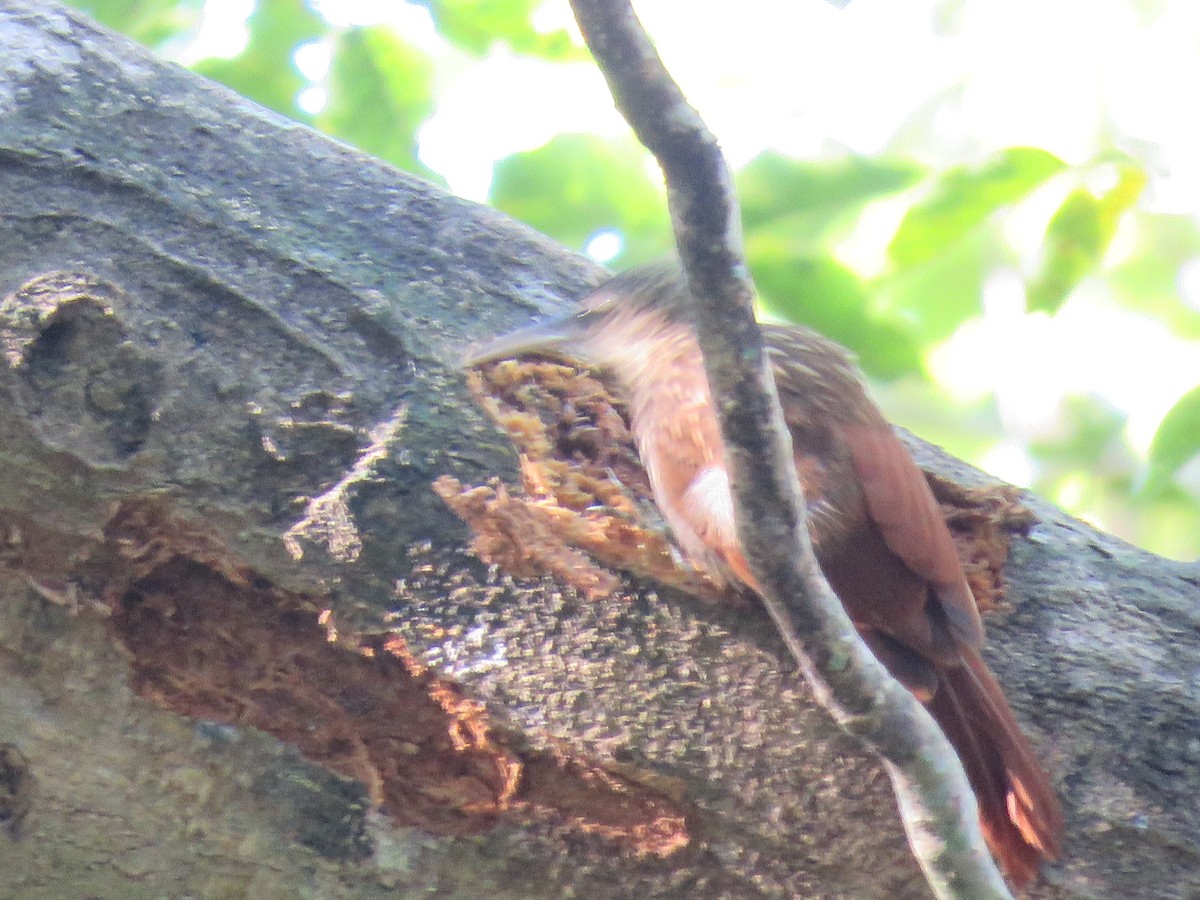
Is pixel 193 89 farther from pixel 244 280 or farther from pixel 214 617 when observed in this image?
pixel 214 617

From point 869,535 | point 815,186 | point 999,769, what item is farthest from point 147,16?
point 999,769

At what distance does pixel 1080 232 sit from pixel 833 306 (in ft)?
1.29

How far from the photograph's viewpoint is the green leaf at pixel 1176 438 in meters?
1.81

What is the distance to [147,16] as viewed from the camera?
8.57 ft

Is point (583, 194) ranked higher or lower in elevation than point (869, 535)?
higher

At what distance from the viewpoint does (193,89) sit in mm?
1604

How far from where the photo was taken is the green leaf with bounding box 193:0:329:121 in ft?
8.66

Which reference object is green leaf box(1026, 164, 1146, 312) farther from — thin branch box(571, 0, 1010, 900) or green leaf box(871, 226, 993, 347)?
thin branch box(571, 0, 1010, 900)

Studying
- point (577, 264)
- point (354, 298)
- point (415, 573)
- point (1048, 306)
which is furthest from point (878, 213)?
point (415, 573)

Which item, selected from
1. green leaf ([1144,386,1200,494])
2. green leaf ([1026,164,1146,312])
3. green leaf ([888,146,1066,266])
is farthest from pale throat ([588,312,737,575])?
green leaf ([1144,386,1200,494])

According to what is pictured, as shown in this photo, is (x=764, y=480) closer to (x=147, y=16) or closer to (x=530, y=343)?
(x=530, y=343)

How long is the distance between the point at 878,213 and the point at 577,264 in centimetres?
80

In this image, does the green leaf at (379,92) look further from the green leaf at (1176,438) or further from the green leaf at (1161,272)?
the green leaf at (1161,272)

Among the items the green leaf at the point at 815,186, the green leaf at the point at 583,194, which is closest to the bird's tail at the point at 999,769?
the green leaf at the point at 815,186
